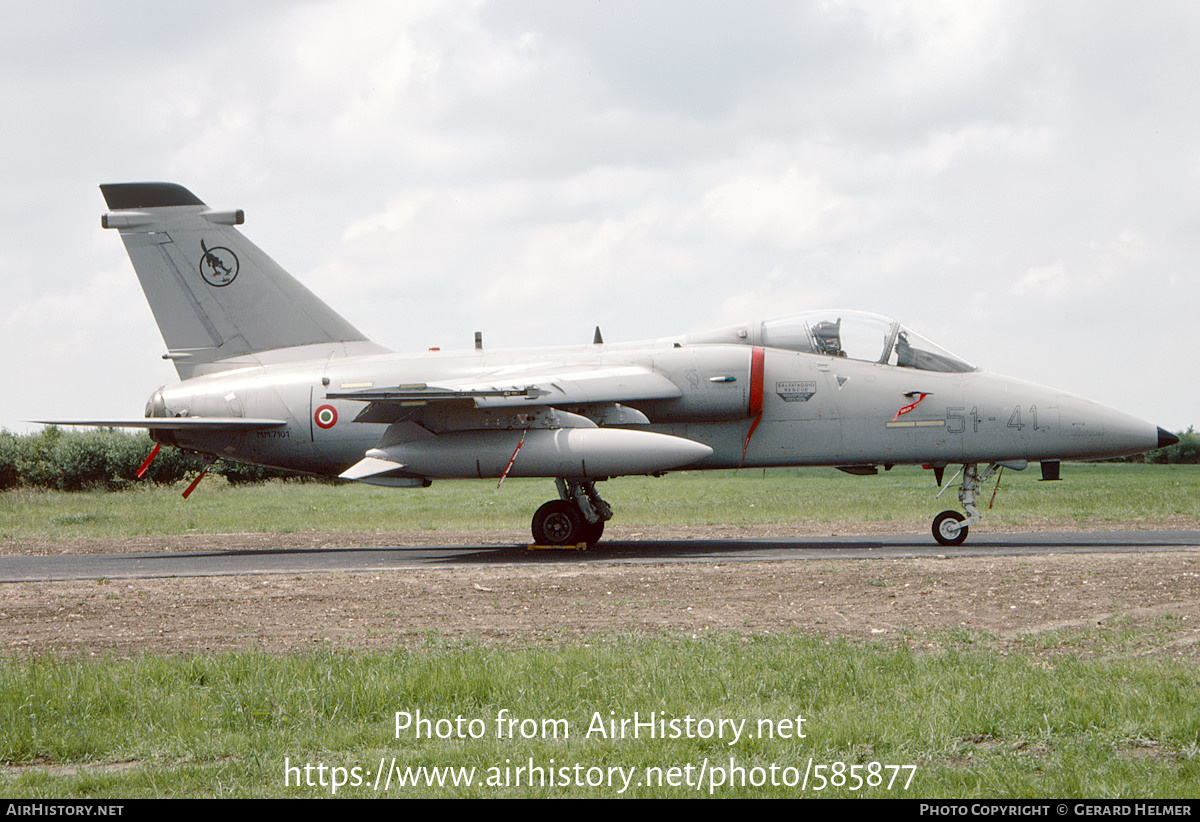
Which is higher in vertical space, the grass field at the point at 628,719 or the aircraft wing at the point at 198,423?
the aircraft wing at the point at 198,423

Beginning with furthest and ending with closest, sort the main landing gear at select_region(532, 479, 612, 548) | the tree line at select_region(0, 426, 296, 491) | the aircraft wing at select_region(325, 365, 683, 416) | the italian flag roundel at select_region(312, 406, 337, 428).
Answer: the tree line at select_region(0, 426, 296, 491)
the italian flag roundel at select_region(312, 406, 337, 428)
the main landing gear at select_region(532, 479, 612, 548)
the aircraft wing at select_region(325, 365, 683, 416)

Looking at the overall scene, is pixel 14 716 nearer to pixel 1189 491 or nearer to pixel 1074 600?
pixel 1074 600

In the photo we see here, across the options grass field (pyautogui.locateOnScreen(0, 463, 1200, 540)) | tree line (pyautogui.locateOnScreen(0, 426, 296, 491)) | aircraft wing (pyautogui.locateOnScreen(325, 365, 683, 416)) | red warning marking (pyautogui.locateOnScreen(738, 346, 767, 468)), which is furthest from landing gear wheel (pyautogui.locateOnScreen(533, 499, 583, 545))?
tree line (pyautogui.locateOnScreen(0, 426, 296, 491))

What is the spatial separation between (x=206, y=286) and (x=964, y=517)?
12586mm

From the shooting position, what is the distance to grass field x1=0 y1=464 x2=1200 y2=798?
16.8 feet

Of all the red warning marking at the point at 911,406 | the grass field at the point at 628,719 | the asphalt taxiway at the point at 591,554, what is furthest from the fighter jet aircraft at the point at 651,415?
the grass field at the point at 628,719

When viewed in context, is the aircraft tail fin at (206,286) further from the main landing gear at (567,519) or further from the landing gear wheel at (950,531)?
the landing gear wheel at (950,531)

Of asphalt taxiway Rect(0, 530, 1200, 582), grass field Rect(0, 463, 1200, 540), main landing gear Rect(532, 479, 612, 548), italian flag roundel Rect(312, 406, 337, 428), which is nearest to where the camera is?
asphalt taxiway Rect(0, 530, 1200, 582)

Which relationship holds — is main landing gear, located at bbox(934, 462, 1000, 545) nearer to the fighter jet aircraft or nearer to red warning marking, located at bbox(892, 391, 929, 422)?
the fighter jet aircraft

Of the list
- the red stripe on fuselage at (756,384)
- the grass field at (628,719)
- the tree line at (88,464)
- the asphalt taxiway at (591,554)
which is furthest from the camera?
the tree line at (88,464)

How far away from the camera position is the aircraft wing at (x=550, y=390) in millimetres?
15562

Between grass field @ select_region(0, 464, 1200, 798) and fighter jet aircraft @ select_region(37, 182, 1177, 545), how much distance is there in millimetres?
7269

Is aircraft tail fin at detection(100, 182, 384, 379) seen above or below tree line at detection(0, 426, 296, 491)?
above

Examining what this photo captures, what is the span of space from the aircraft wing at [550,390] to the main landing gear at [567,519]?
4.59 ft
